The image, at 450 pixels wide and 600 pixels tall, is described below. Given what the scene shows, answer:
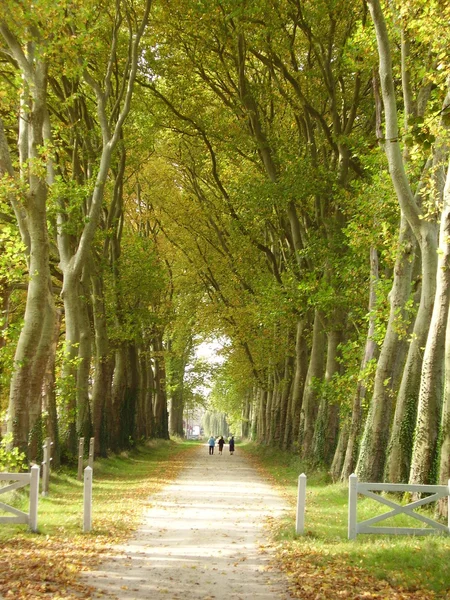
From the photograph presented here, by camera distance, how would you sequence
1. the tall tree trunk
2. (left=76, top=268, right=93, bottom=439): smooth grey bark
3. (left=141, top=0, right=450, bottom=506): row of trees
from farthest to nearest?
(left=76, top=268, right=93, bottom=439): smooth grey bark, the tall tree trunk, (left=141, top=0, right=450, bottom=506): row of trees

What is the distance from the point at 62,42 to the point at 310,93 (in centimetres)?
1312

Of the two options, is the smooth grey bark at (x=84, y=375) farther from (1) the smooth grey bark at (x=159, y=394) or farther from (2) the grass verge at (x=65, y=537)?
(1) the smooth grey bark at (x=159, y=394)

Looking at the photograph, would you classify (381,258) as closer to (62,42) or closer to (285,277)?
(285,277)

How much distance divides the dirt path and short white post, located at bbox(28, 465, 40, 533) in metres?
1.62

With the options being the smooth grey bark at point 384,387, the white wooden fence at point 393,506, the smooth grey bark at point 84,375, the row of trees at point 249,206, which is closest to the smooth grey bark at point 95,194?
the row of trees at point 249,206

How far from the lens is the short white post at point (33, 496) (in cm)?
1208

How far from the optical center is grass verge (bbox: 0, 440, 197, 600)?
8.83 m

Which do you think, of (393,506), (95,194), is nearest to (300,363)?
(95,194)

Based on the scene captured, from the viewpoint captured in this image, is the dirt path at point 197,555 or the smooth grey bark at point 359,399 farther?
the smooth grey bark at point 359,399

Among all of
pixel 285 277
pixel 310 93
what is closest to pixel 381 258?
pixel 285 277

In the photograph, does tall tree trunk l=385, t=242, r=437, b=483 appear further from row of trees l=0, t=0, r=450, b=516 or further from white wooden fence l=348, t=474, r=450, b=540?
white wooden fence l=348, t=474, r=450, b=540

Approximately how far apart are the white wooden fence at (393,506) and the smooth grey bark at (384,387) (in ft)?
18.1

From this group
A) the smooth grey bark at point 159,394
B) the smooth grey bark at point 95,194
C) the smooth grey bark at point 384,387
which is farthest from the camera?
the smooth grey bark at point 159,394

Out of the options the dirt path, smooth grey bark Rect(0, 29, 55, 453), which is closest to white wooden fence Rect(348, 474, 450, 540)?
the dirt path
